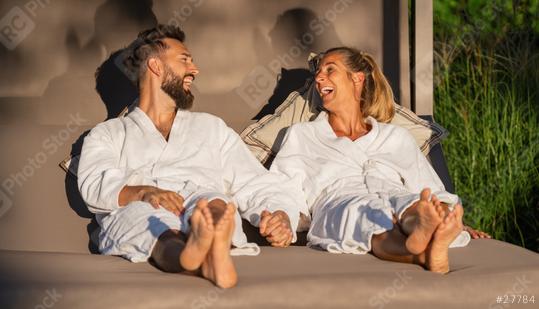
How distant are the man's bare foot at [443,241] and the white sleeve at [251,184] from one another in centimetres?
81

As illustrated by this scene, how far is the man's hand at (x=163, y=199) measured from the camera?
3537 millimetres

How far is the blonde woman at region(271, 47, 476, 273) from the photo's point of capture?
3477 mm

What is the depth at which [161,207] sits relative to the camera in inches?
138

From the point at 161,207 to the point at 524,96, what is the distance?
10.4 feet

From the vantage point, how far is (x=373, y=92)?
14.5ft

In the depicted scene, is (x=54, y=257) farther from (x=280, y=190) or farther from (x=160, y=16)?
(x=160, y=16)

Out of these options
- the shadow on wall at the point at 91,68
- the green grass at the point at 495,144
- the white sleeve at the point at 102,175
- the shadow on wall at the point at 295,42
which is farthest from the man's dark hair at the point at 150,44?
the green grass at the point at 495,144

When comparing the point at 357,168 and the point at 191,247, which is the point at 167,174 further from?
the point at 191,247

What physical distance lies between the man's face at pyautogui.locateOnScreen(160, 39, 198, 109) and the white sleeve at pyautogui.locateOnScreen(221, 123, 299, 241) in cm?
23

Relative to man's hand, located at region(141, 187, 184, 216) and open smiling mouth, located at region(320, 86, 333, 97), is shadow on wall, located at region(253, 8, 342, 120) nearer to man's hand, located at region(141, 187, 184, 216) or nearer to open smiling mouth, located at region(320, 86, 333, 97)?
open smiling mouth, located at region(320, 86, 333, 97)

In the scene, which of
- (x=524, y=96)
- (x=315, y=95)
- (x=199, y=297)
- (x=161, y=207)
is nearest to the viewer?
(x=199, y=297)

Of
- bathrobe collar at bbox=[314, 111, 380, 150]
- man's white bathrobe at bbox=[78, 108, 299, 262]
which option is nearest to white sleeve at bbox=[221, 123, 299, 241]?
man's white bathrobe at bbox=[78, 108, 299, 262]

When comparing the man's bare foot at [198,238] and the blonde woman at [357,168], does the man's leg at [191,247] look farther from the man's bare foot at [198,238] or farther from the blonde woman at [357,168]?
the blonde woman at [357,168]

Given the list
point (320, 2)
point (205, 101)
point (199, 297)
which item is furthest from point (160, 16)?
point (199, 297)
